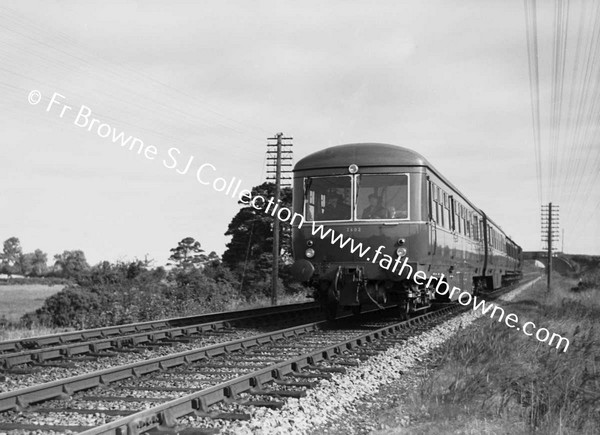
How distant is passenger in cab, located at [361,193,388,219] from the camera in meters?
13.4

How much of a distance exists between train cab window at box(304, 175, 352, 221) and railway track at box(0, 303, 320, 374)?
9.30 feet

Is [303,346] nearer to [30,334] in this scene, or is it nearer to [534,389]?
[534,389]

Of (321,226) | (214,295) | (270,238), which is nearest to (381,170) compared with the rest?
(321,226)

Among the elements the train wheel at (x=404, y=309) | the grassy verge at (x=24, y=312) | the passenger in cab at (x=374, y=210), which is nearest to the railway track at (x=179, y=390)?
the passenger in cab at (x=374, y=210)

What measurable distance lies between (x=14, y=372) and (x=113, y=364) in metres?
1.37

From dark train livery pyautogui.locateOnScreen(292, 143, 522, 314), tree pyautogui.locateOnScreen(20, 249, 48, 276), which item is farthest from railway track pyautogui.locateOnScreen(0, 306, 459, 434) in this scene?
tree pyautogui.locateOnScreen(20, 249, 48, 276)

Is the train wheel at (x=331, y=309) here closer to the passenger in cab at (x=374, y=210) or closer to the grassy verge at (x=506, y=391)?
the passenger in cab at (x=374, y=210)

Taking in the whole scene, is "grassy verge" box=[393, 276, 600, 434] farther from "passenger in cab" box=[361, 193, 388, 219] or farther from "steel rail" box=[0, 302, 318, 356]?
"steel rail" box=[0, 302, 318, 356]

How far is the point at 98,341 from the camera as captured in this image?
34.0 ft

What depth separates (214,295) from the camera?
21.8m

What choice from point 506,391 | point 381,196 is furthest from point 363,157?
point 506,391

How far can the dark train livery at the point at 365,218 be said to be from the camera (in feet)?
43.4

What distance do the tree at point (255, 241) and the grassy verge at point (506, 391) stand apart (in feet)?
75.0

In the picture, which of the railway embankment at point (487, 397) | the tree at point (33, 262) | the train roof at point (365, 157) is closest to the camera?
the railway embankment at point (487, 397)
